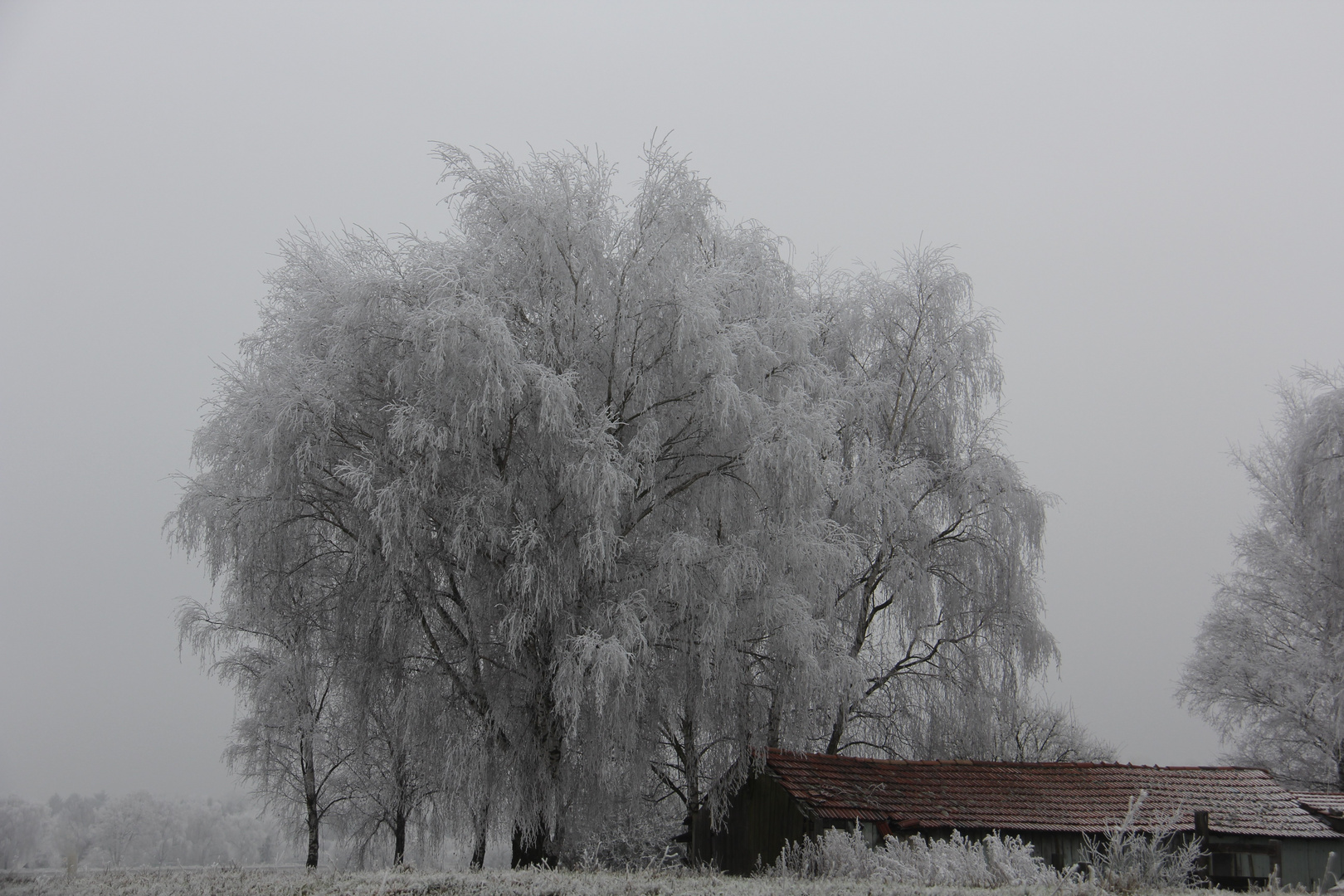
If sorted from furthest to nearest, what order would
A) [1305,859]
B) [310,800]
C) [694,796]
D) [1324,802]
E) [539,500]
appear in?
1. [310,800]
2. [1324,802]
3. [694,796]
4. [1305,859]
5. [539,500]

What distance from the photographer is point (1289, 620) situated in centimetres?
2655

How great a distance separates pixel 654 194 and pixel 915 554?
9488mm

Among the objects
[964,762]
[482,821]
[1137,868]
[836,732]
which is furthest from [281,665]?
[1137,868]

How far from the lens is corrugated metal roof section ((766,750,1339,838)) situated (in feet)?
49.2

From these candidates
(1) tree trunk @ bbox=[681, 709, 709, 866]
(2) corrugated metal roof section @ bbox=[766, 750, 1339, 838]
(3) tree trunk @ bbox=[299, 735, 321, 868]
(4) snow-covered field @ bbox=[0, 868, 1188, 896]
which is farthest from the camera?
(3) tree trunk @ bbox=[299, 735, 321, 868]

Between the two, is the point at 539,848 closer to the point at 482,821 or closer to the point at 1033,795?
the point at 482,821

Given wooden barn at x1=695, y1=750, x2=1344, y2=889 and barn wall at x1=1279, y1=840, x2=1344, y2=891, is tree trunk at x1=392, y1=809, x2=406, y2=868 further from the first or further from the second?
barn wall at x1=1279, y1=840, x2=1344, y2=891

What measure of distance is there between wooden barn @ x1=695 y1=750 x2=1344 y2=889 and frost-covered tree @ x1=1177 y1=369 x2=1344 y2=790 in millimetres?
8189

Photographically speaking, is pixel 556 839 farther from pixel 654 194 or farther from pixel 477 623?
pixel 654 194

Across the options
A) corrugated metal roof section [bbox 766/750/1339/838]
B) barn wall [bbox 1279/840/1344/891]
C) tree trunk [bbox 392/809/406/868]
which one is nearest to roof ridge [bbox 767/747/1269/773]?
corrugated metal roof section [bbox 766/750/1339/838]

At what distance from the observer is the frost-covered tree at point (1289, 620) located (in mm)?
23781

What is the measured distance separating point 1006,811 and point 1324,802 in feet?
21.8

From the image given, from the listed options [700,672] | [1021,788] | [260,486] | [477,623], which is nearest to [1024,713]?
[1021,788]

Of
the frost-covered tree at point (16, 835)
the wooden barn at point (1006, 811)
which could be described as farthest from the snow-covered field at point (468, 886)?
the wooden barn at point (1006, 811)
